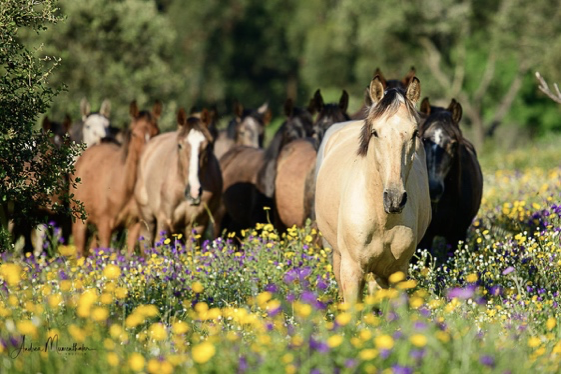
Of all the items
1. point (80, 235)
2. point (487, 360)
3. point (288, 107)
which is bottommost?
point (80, 235)

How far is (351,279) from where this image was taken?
6.87 meters

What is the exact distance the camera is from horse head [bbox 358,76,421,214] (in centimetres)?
616

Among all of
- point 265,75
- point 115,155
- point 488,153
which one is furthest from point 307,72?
point 115,155

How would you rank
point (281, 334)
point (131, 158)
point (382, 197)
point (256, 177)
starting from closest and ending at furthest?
point (281, 334)
point (382, 197)
point (131, 158)
point (256, 177)

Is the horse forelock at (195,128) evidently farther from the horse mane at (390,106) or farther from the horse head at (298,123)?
the horse mane at (390,106)

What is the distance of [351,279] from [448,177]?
2.75m

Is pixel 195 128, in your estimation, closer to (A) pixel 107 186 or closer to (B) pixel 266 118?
(A) pixel 107 186

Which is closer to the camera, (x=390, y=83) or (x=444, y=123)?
(x=444, y=123)

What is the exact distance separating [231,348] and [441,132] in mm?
5011

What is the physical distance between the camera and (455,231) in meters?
9.35

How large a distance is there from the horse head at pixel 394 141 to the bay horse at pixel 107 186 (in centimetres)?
635

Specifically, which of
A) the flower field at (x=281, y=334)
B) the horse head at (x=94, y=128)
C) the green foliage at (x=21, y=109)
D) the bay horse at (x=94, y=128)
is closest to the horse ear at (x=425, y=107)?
the flower field at (x=281, y=334)

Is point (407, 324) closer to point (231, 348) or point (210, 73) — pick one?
point (231, 348)

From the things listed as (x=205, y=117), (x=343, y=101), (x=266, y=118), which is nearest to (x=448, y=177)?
(x=343, y=101)
